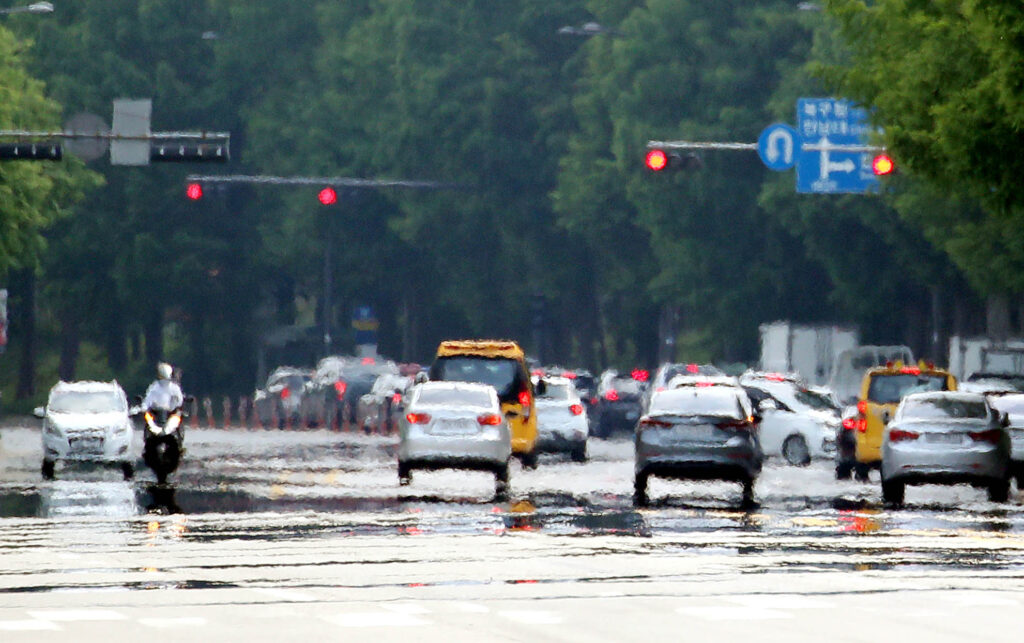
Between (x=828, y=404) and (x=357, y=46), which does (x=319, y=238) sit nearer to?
(x=357, y=46)

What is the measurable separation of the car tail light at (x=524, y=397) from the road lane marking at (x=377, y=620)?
23.8 meters

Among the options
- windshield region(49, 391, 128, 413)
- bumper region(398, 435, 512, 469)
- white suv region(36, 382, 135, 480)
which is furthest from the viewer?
windshield region(49, 391, 128, 413)

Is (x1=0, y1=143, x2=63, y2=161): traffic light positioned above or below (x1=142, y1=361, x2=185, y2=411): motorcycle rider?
above

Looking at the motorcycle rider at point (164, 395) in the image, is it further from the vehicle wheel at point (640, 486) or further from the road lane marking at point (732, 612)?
the road lane marking at point (732, 612)

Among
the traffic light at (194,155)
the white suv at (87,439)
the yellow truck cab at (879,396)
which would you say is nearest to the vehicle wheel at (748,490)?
the yellow truck cab at (879,396)

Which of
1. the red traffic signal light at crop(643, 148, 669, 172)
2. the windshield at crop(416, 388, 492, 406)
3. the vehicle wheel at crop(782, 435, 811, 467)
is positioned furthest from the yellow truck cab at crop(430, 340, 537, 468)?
the vehicle wheel at crop(782, 435, 811, 467)

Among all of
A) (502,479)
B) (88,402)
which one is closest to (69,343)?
(88,402)

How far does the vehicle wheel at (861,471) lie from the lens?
128 ft

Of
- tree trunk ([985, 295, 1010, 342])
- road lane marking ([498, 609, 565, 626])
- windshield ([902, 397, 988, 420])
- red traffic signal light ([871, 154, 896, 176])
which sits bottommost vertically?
road lane marking ([498, 609, 565, 626])

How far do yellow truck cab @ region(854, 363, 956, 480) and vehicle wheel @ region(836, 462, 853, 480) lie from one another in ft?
0.60

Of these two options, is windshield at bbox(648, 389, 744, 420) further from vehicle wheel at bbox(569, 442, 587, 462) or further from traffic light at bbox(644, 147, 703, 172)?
vehicle wheel at bbox(569, 442, 587, 462)

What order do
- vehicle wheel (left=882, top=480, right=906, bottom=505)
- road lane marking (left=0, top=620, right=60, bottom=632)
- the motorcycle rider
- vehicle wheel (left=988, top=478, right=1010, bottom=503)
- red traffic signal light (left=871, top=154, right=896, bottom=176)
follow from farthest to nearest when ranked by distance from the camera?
1. red traffic signal light (left=871, top=154, right=896, bottom=176)
2. the motorcycle rider
3. vehicle wheel (left=988, top=478, right=1010, bottom=503)
4. vehicle wheel (left=882, top=480, right=906, bottom=505)
5. road lane marking (left=0, top=620, right=60, bottom=632)

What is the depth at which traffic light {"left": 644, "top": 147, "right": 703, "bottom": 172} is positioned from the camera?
4359 cm

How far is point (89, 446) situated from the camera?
132 feet
